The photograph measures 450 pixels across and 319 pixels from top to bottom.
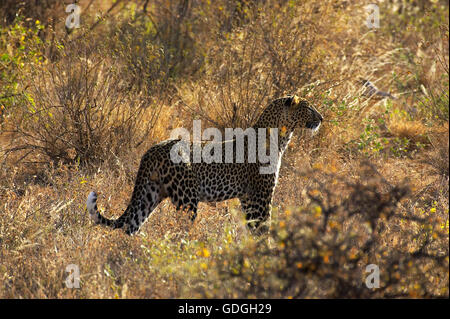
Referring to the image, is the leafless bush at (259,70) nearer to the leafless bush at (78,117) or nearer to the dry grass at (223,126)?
the dry grass at (223,126)

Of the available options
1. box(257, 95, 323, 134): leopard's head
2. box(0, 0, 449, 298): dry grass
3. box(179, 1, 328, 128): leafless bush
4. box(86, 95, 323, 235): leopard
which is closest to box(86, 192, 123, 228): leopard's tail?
box(86, 95, 323, 235): leopard

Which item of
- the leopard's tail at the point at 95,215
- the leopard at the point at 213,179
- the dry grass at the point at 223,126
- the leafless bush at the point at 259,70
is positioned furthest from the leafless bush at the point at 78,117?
the leopard's tail at the point at 95,215

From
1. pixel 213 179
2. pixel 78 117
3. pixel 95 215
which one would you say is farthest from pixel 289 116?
pixel 78 117

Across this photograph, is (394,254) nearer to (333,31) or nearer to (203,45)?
(333,31)

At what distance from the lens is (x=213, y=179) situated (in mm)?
6875

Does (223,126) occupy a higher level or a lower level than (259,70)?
lower

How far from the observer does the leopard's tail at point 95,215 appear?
607 centimetres

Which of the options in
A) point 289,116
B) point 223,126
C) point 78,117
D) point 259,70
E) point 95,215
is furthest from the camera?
point 259,70

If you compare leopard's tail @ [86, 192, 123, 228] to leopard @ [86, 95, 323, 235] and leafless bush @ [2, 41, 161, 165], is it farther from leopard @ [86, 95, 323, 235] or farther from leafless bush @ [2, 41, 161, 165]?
leafless bush @ [2, 41, 161, 165]

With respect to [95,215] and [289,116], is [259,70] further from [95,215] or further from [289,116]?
[95,215]

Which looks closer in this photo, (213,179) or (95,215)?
(95,215)

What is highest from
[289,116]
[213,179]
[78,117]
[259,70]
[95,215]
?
[259,70]

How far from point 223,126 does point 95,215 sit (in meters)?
3.79

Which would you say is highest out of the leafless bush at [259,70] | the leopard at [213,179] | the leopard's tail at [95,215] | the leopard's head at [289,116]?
the leafless bush at [259,70]
